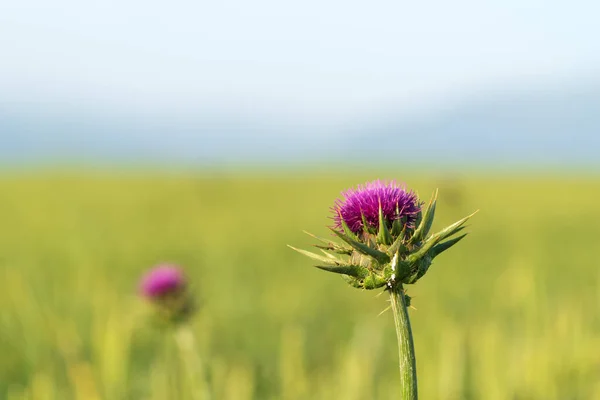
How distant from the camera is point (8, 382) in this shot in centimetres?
790

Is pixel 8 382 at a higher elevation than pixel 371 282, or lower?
lower

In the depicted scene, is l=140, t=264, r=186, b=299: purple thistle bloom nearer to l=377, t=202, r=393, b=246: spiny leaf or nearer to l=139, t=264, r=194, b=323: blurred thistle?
l=139, t=264, r=194, b=323: blurred thistle

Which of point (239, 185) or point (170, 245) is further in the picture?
point (239, 185)

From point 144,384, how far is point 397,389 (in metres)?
2.84

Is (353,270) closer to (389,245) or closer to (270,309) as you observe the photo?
(389,245)

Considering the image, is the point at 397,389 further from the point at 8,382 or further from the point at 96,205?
the point at 96,205

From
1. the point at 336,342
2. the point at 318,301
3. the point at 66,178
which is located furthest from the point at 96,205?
the point at 336,342

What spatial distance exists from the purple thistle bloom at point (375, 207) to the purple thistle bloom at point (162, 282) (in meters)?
3.08

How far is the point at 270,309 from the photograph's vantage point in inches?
463

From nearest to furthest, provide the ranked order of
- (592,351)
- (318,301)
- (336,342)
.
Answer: (592,351) < (336,342) < (318,301)

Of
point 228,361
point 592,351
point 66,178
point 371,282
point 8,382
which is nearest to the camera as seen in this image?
point 371,282

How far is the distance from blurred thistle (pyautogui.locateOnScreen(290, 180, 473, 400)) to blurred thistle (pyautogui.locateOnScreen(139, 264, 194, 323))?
116 inches

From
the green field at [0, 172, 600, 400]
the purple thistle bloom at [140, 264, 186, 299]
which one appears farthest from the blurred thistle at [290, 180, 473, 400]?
the purple thistle bloom at [140, 264, 186, 299]

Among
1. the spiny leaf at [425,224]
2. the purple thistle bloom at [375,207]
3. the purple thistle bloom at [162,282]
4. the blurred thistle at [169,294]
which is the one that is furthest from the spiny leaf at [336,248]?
the purple thistle bloom at [162,282]
